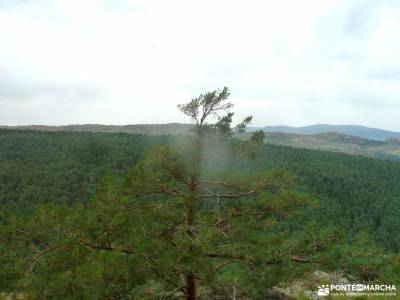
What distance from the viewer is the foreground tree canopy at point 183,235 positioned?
950 cm

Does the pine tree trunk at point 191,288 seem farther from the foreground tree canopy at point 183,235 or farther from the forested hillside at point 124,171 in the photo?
the forested hillside at point 124,171

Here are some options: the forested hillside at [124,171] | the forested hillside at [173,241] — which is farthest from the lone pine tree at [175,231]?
the forested hillside at [124,171]

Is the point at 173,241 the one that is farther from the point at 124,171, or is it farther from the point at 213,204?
the point at 124,171

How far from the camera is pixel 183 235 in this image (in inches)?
382

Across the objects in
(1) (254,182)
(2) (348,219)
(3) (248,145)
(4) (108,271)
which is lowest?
(2) (348,219)

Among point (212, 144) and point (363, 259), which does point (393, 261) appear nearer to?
point (363, 259)

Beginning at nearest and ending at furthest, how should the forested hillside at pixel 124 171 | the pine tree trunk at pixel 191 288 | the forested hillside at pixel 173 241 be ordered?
the forested hillside at pixel 173 241
the pine tree trunk at pixel 191 288
the forested hillside at pixel 124 171

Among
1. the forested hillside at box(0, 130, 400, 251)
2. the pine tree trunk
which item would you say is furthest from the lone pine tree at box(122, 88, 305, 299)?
the forested hillside at box(0, 130, 400, 251)

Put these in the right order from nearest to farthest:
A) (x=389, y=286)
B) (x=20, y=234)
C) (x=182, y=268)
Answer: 1. (x=389, y=286)
2. (x=182, y=268)
3. (x=20, y=234)

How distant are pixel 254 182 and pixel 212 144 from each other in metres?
1.49

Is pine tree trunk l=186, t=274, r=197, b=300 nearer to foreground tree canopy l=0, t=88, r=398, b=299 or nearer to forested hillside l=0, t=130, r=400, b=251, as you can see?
foreground tree canopy l=0, t=88, r=398, b=299

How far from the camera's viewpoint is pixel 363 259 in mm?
9836

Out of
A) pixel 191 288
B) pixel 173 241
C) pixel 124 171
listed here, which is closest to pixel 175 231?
pixel 173 241

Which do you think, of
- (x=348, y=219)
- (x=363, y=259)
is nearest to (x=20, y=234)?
(x=363, y=259)
